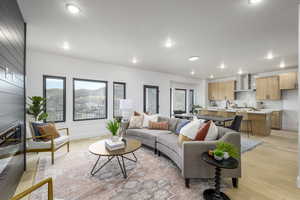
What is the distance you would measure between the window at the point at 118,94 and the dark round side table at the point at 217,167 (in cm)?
407

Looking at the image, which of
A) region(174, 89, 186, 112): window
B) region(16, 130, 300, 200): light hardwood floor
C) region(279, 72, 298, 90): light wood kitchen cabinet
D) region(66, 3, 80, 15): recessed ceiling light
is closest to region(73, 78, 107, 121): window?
region(16, 130, 300, 200): light hardwood floor

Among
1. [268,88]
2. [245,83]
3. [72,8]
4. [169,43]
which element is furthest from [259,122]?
[72,8]

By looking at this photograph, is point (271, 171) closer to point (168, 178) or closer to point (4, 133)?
point (168, 178)

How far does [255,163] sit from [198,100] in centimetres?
612

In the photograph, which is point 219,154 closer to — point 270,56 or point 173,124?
point 173,124

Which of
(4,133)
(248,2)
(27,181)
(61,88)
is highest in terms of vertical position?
(248,2)

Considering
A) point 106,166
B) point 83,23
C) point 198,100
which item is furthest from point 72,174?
point 198,100

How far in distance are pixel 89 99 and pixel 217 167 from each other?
4420mm

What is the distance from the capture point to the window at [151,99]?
249 inches

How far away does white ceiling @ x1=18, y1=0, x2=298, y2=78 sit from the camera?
2006 millimetres

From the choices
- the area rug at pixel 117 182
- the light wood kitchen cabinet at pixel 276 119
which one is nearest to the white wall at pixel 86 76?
the area rug at pixel 117 182

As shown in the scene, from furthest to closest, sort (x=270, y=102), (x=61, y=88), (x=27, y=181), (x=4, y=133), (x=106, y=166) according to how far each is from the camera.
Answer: (x=270, y=102), (x=61, y=88), (x=106, y=166), (x=27, y=181), (x=4, y=133)

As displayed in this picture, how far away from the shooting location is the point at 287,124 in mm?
5930

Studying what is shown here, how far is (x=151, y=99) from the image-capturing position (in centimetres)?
654
